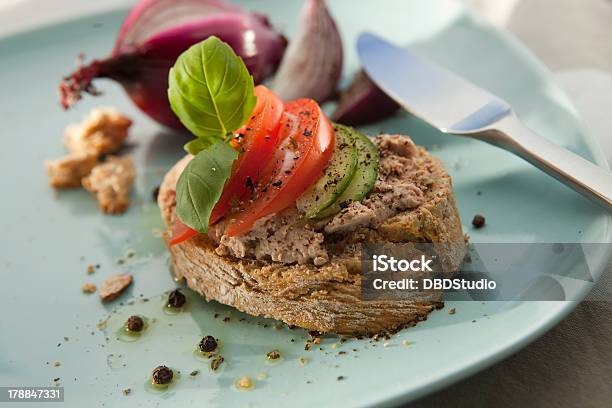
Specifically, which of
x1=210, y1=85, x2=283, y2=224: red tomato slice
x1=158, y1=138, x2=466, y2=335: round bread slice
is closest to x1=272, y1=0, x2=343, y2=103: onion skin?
x1=210, y1=85, x2=283, y2=224: red tomato slice

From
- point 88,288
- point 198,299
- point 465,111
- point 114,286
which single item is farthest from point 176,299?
point 465,111

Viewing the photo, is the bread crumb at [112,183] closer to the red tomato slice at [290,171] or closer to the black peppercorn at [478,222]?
the red tomato slice at [290,171]

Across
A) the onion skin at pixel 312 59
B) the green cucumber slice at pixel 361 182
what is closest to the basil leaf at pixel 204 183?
the green cucumber slice at pixel 361 182

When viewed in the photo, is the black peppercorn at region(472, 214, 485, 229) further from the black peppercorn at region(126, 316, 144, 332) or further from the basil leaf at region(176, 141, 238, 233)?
the black peppercorn at region(126, 316, 144, 332)

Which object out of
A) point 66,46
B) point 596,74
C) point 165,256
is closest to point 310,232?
point 165,256

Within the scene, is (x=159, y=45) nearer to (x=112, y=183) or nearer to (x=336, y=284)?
(x=112, y=183)
